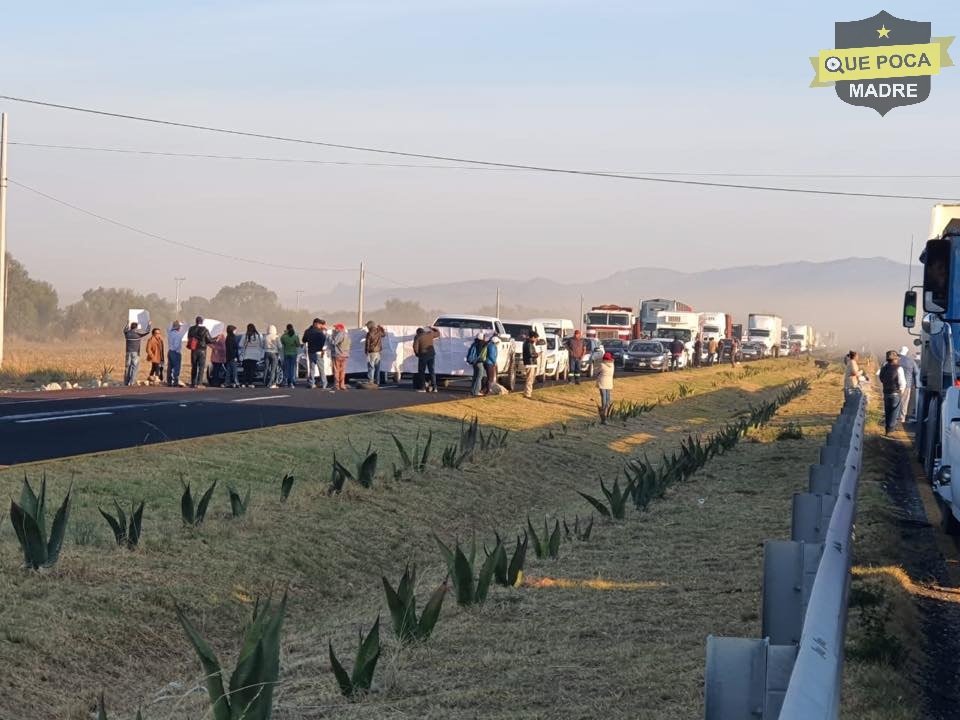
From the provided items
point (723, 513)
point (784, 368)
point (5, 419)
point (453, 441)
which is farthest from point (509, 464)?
point (784, 368)

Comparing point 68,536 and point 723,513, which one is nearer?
point 68,536

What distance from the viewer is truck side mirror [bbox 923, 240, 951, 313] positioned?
647 inches

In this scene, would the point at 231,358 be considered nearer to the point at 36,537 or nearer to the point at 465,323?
the point at 465,323

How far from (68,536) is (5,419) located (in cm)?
1153

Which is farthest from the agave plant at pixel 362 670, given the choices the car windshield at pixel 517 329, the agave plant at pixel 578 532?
the car windshield at pixel 517 329

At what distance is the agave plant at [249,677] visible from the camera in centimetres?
566

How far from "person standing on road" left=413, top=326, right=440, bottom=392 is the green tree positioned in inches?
3225

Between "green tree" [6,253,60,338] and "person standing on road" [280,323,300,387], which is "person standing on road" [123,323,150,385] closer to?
→ "person standing on road" [280,323,300,387]

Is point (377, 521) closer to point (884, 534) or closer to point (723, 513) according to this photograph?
point (723, 513)

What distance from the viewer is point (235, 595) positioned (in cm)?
1072

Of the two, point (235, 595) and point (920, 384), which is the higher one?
point (920, 384)

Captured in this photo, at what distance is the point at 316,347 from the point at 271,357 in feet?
5.32

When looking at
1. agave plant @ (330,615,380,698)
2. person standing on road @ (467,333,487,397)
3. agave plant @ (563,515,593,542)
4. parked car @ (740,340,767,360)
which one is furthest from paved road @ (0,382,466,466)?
parked car @ (740,340,767,360)

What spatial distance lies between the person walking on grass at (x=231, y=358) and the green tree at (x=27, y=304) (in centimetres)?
8013
